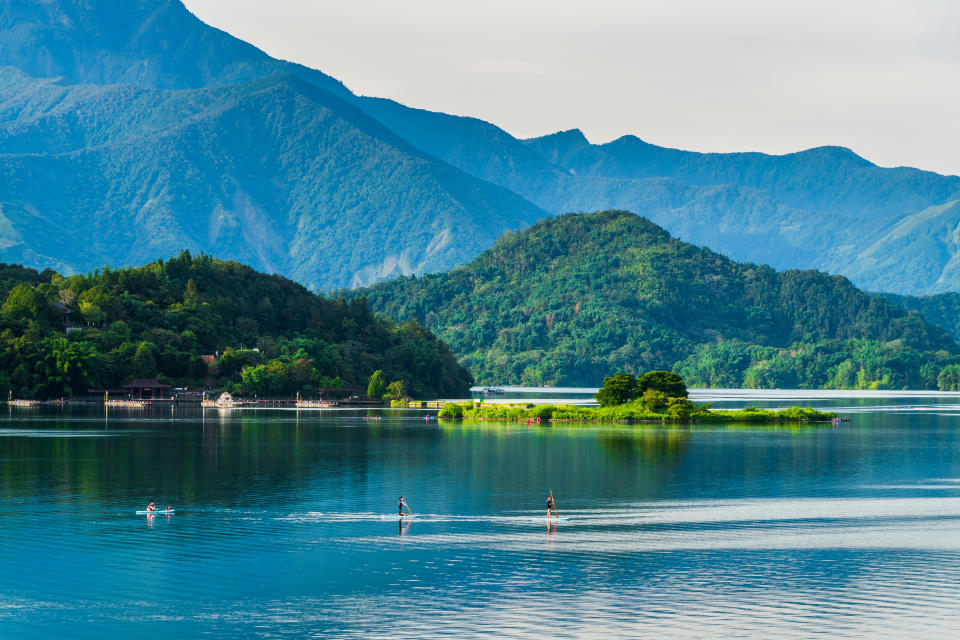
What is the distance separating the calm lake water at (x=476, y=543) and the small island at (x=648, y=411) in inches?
1850

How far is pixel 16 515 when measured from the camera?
→ 2655 inches

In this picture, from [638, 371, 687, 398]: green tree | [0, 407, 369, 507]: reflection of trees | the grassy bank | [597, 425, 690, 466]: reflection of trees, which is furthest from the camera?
[638, 371, 687, 398]: green tree

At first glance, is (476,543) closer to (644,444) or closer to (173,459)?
(173,459)

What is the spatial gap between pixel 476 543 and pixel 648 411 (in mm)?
106405

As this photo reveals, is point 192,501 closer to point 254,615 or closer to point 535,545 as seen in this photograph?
point 535,545

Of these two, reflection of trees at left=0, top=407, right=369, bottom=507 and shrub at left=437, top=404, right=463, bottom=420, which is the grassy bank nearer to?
shrub at left=437, top=404, right=463, bottom=420

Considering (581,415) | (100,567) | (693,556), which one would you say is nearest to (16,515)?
(100,567)

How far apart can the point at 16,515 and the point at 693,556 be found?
38025mm

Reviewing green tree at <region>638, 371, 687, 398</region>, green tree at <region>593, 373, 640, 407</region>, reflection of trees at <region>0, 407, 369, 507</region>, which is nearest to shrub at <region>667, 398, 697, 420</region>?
green tree at <region>638, 371, 687, 398</region>

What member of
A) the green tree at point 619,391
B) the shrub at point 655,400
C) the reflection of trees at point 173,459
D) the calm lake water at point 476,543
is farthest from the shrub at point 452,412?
the calm lake water at point 476,543

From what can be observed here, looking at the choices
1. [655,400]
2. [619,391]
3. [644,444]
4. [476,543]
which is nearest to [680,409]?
[655,400]

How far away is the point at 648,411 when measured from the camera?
536 ft

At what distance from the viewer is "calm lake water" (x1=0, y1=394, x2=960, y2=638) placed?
43.9 meters

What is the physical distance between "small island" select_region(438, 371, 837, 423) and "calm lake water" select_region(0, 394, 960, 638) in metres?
47.0
